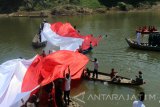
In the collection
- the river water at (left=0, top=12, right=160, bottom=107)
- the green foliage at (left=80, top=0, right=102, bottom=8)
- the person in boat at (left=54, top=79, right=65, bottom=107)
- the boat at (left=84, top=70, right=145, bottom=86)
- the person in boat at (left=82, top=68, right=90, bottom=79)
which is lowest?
the river water at (left=0, top=12, right=160, bottom=107)

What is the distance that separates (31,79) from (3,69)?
2094 mm

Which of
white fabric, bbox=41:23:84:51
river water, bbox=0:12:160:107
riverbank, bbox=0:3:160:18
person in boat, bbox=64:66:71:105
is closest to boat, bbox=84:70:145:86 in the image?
river water, bbox=0:12:160:107

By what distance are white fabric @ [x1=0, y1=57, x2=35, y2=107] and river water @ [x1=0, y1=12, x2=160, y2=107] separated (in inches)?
192

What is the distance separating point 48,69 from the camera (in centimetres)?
2323

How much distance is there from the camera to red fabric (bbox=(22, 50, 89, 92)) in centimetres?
2198

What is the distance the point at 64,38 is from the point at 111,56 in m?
5.57

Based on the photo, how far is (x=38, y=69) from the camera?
23094 mm

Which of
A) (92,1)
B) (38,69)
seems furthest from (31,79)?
(92,1)

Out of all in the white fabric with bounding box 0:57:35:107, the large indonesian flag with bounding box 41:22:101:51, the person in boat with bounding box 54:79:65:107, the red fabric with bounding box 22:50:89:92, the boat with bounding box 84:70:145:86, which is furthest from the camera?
the large indonesian flag with bounding box 41:22:101:51

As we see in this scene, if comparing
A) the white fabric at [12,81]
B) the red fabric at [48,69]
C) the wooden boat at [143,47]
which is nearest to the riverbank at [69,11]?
the wooden boat at [143,47]

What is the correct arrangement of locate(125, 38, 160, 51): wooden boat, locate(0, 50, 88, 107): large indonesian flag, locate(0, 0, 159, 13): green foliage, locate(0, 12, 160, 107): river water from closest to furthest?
locate(0, 50, 88, 107): large indonesian flag < locate(0, 12, 160, 107): river water < locate(125, 38, 160, 51): wooden boat < locate(0, 0, 159, 13): green foliage

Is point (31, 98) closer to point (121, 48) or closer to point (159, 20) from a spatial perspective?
point (121, 48)

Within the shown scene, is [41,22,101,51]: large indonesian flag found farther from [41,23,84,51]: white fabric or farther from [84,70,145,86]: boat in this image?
[84,70,145,86]: boat

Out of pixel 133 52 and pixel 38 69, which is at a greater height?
pixel 38 69
